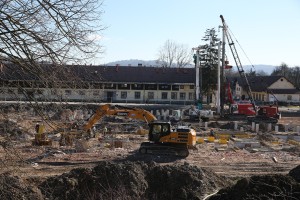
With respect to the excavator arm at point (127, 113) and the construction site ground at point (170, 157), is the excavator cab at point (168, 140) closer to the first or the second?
the construction site ground at point (170, 157)

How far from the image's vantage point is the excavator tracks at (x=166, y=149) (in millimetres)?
21938

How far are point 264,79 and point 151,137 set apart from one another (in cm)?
6992

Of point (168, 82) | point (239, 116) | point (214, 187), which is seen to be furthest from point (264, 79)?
point (214, 187)

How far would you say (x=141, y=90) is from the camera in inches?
2571

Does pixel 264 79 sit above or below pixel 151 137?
above

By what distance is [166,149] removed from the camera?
22.0 meters

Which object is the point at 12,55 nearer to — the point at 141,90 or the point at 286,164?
the point at 286,164

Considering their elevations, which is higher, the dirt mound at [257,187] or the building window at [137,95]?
the building window at [137,95]

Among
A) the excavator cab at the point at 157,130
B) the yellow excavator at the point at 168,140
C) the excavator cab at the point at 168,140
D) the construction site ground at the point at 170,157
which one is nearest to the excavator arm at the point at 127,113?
the construction site ground at the point at 170,157

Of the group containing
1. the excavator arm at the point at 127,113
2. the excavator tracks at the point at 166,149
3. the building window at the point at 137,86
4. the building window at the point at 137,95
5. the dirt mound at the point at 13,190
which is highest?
the building window at the point at 137,86

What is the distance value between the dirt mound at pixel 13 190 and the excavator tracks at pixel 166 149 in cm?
1096

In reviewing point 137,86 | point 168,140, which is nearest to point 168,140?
point 168,140

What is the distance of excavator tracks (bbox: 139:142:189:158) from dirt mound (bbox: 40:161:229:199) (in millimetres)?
6321

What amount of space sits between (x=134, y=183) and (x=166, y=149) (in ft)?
25.2
